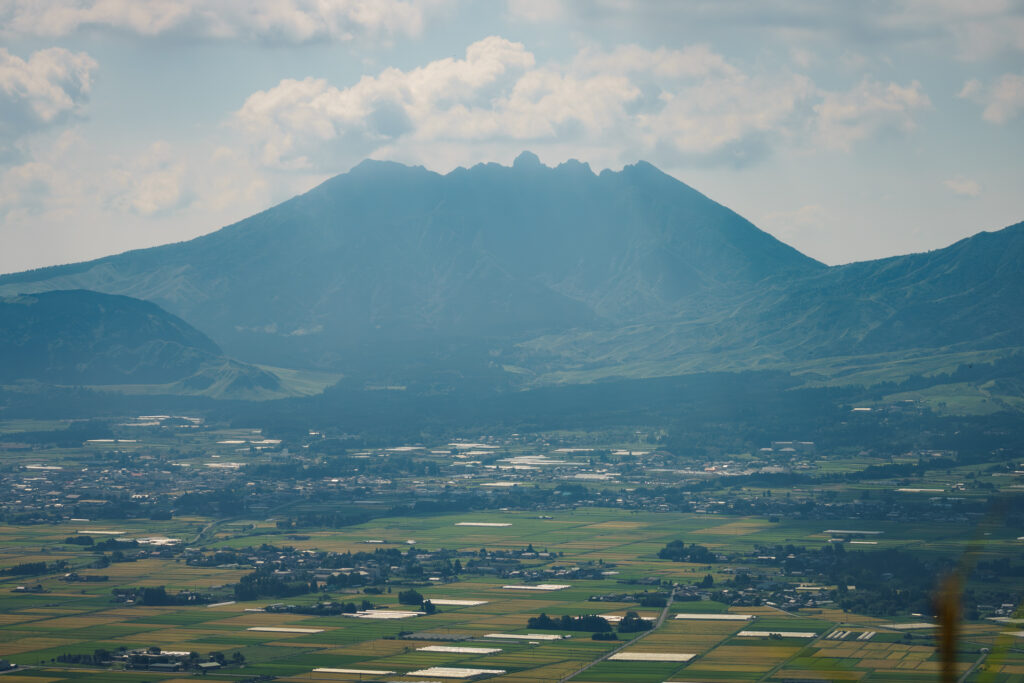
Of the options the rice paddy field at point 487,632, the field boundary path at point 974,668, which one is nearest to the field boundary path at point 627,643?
the rice paddy field at point 487,632

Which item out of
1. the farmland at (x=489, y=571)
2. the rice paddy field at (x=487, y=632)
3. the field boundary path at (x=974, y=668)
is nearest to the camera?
the field boundary path at (x=974, y=668)

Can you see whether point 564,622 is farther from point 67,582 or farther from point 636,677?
point 67,582

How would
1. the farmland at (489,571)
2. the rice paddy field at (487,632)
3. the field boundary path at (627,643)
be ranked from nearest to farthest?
the field boundary path at (627,643) → the rice paddy field at (487,632) → the farmland at (489,571)

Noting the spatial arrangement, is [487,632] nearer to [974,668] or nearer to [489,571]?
[489,571]

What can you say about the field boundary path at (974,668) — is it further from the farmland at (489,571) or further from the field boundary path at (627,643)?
the field boundary path at (627,643)

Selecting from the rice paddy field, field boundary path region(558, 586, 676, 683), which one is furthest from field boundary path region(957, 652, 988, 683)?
field boundary path region(558, 586, 676, 683)

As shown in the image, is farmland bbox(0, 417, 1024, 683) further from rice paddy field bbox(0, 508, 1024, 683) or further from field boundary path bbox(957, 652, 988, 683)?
field boundary path bbox(957, 652, 988, 683)

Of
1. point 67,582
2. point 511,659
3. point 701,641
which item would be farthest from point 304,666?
point 67,582

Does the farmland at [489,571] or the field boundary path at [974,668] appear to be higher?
the farmland at [489,571]
